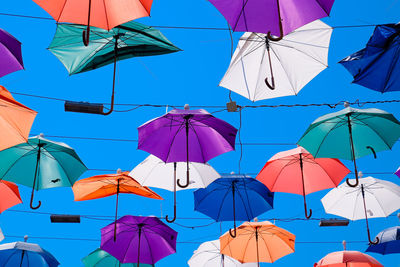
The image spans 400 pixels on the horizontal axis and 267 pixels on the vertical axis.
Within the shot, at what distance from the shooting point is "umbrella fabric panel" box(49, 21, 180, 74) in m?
4.94

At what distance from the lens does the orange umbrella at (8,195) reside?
6758 millimetres

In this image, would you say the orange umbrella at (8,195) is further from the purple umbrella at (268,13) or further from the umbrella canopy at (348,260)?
the umbrella canopy at (348,260)

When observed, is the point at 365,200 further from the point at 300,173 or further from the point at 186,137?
the point at 186,137

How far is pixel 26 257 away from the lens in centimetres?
796

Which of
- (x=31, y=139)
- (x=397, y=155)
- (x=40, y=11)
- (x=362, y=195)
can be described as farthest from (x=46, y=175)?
(x=397, y=155)

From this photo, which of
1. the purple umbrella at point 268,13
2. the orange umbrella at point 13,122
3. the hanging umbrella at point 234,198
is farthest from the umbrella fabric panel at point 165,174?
the purple umbrella at point 268,13

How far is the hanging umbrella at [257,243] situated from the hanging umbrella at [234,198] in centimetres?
41

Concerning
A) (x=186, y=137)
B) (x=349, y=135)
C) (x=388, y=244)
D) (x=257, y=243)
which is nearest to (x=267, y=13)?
(x=186, y=137)

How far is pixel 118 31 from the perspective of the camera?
16.5 feet

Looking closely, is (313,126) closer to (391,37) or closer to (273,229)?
(391,37)

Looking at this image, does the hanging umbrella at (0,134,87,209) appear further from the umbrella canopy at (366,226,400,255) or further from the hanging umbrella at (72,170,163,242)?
the umbrella canopy at (366,226,400,255)

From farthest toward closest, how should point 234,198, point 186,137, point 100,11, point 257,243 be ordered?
point 257,243
point 234,198
point 186,137
point 100,11

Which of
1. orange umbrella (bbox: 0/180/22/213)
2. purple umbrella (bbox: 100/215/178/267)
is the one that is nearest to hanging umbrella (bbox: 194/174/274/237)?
purple umbrella (bbox: 100/215/178/267)

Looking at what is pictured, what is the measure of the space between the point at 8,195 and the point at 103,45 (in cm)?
312
